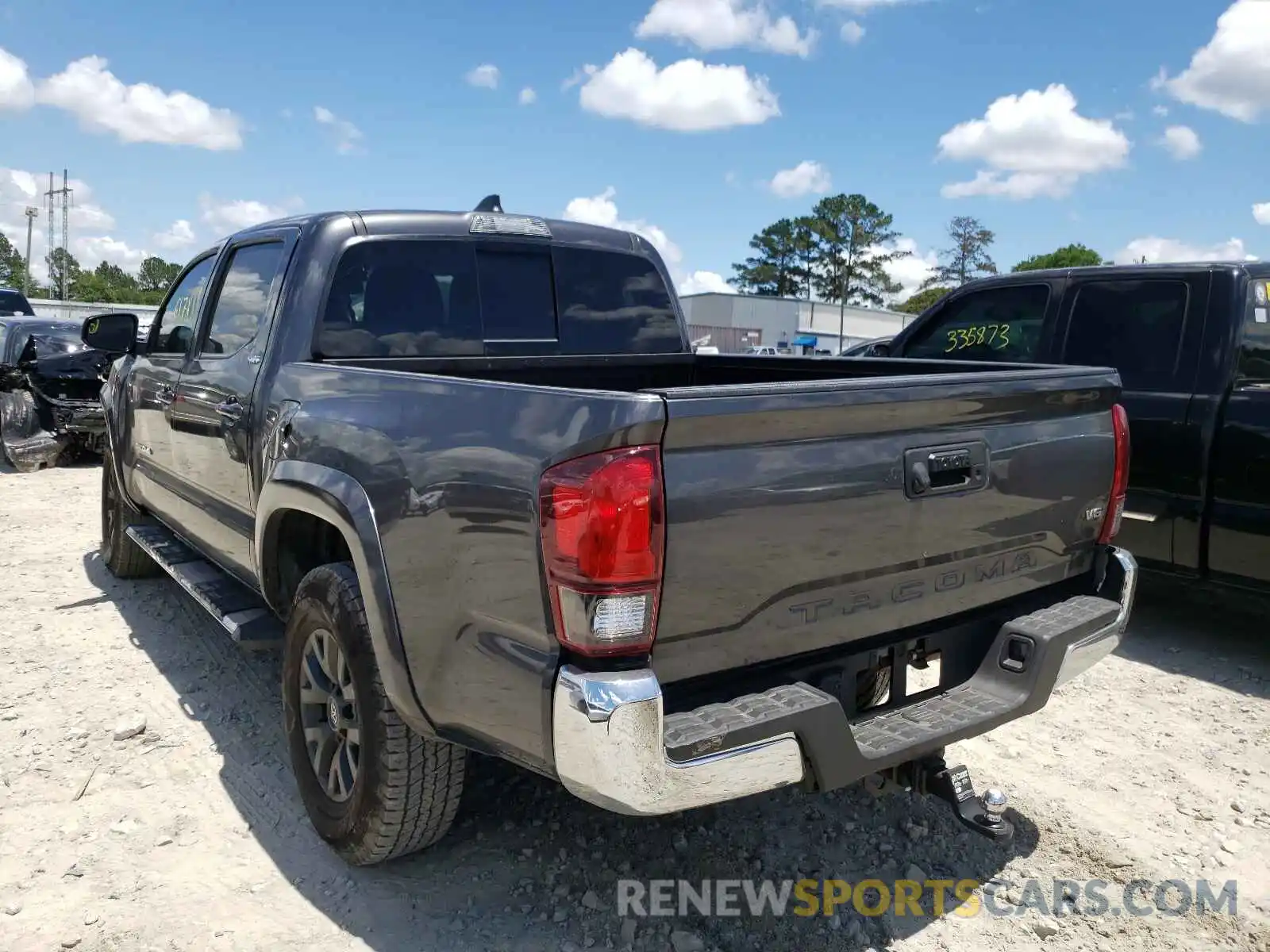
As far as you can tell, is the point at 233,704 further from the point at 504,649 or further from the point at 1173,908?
the point at 1173,908

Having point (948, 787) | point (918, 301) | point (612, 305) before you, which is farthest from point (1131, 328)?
point (918, 301)

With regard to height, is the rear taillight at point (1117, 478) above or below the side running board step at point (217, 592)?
above

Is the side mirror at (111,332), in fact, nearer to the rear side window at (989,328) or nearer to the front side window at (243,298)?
the front side window at (243,298)

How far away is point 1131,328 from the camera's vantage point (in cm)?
516

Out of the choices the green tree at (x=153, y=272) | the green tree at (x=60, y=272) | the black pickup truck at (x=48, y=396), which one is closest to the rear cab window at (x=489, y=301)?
the black pickup truck at (x=48, y=396)

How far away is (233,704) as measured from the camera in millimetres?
4121

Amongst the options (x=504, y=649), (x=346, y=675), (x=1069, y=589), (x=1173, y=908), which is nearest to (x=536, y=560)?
(x=504, y=649)

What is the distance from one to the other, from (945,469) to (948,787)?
918 mm

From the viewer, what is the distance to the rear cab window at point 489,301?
347 centimetres

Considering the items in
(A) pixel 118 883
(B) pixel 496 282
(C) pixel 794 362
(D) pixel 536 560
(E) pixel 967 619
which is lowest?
(A) pixel 118 883

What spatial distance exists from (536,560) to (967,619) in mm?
1409

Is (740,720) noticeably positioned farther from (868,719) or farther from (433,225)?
(433,225)

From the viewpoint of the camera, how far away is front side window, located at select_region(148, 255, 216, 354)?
4432 millimetres

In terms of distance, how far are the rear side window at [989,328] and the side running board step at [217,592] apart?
13.7 feet
